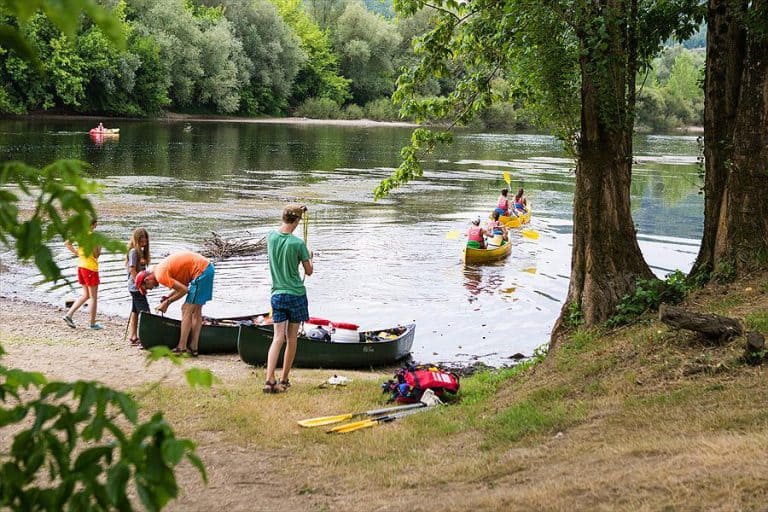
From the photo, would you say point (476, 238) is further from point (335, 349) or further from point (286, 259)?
point (286, 259)

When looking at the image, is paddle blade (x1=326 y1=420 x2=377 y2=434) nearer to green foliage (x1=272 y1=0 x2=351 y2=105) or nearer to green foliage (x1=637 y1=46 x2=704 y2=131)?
green foliage (x1=272 y1=0 x2=351 y2=105)

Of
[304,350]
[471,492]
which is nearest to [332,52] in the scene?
[304,350]

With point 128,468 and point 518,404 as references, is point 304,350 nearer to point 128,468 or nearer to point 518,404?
point 518,404

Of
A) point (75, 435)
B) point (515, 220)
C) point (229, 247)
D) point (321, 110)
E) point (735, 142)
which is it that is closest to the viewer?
point (75, 435)

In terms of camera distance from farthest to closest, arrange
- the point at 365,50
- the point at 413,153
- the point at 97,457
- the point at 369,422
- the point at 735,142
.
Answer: the point at 365,50 → the point at 413,153 → the point at 735,142 → the point at 369,422 → the point at 97,457

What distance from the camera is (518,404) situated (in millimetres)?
7590

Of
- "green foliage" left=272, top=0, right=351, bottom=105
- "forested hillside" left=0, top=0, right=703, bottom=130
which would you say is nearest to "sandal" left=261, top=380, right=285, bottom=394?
"forested hillside" left=0, top=0, right=703, bottom=130

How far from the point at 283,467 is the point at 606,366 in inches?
118

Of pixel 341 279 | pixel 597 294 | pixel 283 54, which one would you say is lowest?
pixel 341 279

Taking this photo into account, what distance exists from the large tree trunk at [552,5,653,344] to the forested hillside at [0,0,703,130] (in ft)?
161

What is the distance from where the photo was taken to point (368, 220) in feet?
90.8

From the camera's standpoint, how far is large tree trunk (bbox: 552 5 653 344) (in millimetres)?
8969

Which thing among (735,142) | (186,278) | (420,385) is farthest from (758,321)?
(186,278)

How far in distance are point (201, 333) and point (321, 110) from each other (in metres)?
80.0
